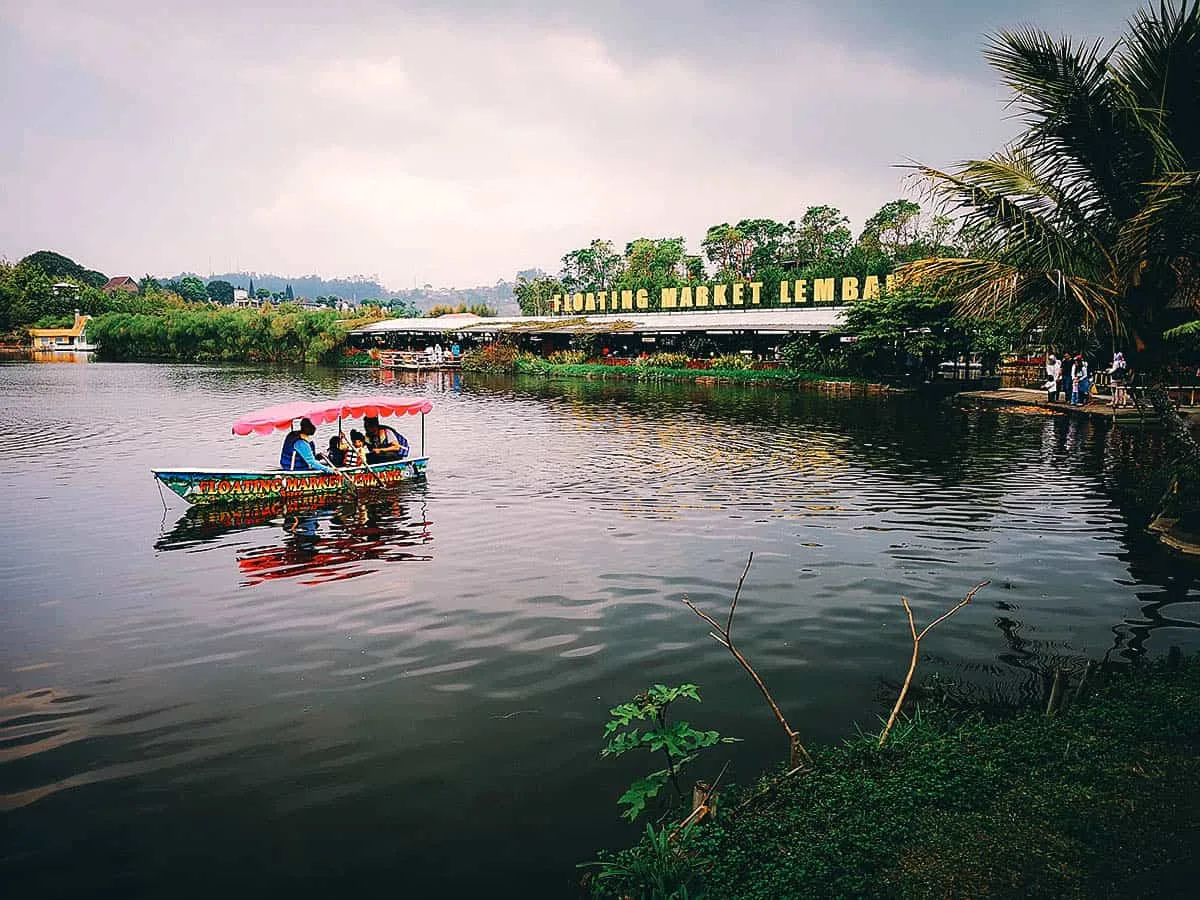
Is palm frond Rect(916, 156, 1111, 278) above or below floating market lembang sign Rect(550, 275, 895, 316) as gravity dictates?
below

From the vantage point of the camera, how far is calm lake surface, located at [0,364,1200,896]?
5.54 meters

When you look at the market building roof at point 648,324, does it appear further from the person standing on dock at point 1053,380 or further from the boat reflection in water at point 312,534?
the boat reflection in water at point 312,534

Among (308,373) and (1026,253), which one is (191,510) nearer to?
(1026,253)

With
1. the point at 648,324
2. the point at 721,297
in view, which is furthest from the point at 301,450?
the point at 721,297

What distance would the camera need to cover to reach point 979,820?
5.00 metres

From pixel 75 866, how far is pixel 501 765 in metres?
2.74

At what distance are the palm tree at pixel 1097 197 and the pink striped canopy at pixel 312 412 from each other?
10323 mm

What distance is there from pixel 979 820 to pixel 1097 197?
9.13 metres

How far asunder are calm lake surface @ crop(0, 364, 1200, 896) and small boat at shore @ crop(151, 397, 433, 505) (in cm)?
50

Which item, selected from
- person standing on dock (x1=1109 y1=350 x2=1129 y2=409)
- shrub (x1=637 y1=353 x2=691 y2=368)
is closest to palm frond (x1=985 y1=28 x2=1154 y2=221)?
person standing on dock (x1=1109 y1=350 x2=1129 y2=409)

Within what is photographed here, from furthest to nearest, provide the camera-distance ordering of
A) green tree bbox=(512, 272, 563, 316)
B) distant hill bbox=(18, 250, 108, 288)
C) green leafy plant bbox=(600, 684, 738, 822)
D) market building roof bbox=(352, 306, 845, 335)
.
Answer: distant hill bbox=(18, 250, 108, 288) → green tree bbox=(512, 272, 563, 316) → market building roof bbox=(352, 306, 845, 335) → green leafy plant bbox=(600, 684, 738, 822)

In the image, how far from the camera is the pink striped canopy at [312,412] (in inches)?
588

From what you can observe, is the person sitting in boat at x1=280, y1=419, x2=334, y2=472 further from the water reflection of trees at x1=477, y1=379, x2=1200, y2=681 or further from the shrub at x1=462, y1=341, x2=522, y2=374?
the shrub at x1=462, y1=341, x2=522, y2=374

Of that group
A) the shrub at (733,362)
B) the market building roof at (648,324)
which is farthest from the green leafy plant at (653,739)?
the shrub at (733,362)
